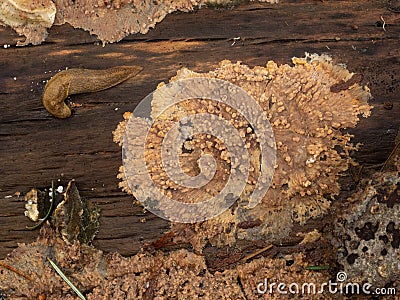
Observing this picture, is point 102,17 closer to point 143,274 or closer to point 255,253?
point 143,274

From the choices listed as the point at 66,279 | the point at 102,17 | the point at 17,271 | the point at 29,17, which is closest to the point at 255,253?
the point at 66,279

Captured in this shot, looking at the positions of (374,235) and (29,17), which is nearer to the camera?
(374,235)

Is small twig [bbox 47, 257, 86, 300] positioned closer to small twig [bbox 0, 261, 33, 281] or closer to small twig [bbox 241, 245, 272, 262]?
small twig [bbox 0, 261, 33, 281]

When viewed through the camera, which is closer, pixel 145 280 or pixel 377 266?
pixel 377 266

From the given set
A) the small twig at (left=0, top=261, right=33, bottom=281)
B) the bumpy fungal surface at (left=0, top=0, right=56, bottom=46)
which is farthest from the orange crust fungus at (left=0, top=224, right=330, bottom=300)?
the bumpy fungal surface at (left=0, top=0, right=56, bottom=46)

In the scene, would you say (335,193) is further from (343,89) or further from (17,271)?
(17,271)

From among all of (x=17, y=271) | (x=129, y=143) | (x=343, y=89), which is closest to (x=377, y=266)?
(x=343, y=89)
